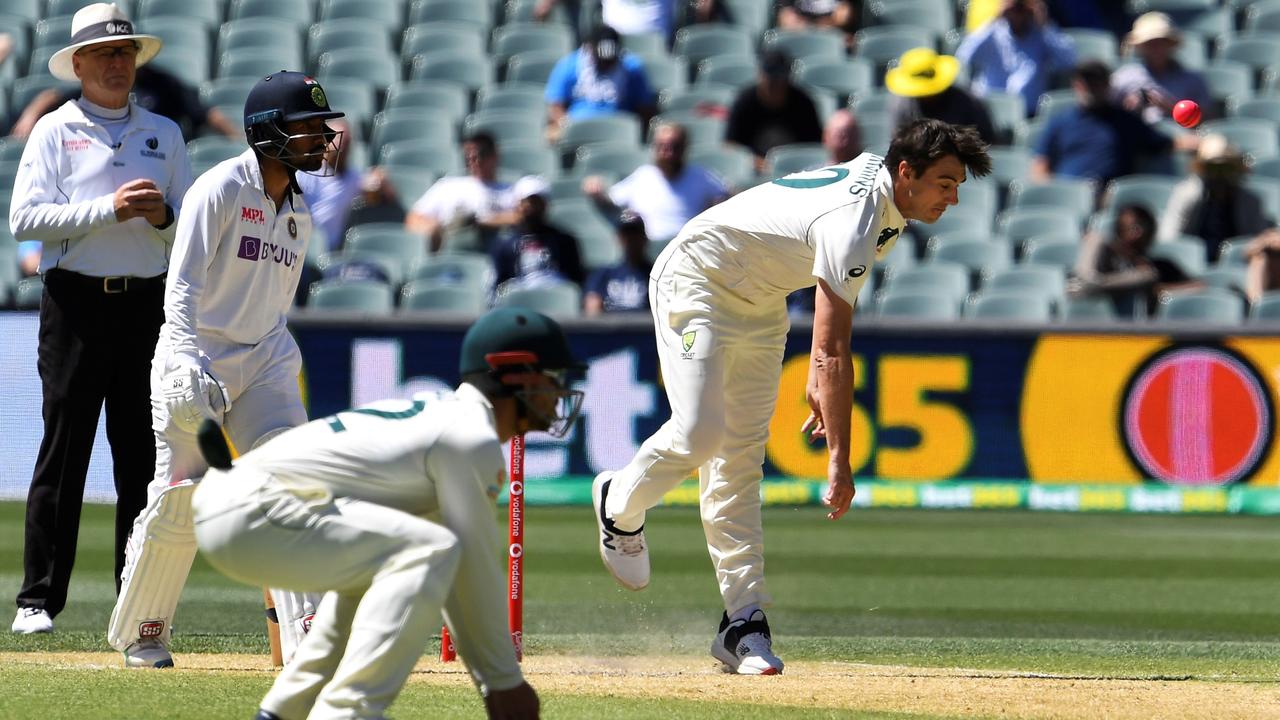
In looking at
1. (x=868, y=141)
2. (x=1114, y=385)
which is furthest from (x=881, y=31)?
(x=1114, y=385)

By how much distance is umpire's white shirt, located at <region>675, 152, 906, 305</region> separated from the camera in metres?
6.52

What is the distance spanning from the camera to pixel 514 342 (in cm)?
475

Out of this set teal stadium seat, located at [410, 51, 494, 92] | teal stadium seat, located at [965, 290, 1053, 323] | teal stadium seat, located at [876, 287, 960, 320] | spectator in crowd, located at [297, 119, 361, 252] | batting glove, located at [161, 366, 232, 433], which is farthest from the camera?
teal stadium seat, located at [410, 51, 494, 92]

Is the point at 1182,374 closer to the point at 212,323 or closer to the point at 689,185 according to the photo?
the point at 689,185

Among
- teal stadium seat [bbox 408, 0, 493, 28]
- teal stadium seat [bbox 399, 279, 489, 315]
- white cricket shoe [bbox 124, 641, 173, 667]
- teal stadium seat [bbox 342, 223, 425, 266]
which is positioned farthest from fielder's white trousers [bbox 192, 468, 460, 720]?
teal stadium seat [bbox 408, 0, 493, 28]

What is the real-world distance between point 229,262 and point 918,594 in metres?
4.80

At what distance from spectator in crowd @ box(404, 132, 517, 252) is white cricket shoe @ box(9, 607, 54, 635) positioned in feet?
25.0

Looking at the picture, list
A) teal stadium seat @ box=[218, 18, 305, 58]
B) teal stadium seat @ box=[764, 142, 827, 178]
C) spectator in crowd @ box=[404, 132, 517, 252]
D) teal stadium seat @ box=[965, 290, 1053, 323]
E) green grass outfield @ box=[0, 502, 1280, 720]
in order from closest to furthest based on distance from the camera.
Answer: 1. green grass outfield @ box=[0, 502, 1280, 720]
2. teal stadium seat @ box=[965, 290, 1053, 323]
3. spectator in crowd @ box=[404, 132, 517, 252]
4. teal stadium seat @ box=[764, 142, 827, 178]
5. teal stadium seat @ box=[218, 18, 305, 58]

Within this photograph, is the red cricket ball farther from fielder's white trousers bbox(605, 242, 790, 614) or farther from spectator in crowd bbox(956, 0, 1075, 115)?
spectator in crowd bbox(956, 0, 1075, 115)

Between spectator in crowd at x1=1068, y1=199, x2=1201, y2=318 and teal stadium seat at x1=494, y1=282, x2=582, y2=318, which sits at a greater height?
spectator in crowd at x1=1068, y1=199, x2=1201, y2=318

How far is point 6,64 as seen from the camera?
18.4m

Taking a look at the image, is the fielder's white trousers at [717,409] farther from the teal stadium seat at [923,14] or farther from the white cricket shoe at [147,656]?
the teal stadium seat at [923,14]

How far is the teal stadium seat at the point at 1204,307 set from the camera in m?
13.7

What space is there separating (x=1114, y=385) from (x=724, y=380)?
6982 millimetres
